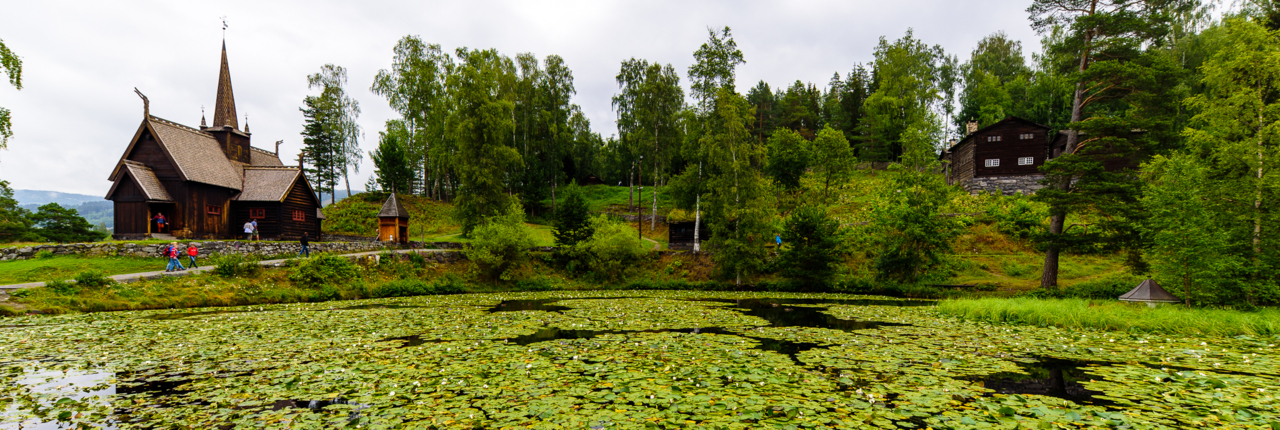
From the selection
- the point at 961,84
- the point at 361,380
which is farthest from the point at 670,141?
the point at 961,84

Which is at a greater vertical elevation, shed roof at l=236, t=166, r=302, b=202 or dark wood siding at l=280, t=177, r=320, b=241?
shed roof at l=236, t=166, r=302, b=202

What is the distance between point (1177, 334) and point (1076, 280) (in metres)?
20.1

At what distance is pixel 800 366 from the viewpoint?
9188 mm

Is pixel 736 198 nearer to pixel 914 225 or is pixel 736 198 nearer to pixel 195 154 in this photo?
pixel 914 225

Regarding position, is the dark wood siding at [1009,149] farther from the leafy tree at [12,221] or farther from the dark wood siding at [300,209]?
the leafy tree at [12,221]

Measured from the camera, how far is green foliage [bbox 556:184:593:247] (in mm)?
37219

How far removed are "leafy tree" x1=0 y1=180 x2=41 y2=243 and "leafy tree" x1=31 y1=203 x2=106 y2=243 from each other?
0.73 meters

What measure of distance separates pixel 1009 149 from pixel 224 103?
67.3 meters

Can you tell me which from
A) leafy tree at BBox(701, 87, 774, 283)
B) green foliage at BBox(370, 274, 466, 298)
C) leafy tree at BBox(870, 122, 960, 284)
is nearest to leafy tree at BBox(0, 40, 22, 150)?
green foliage at BBox(370, 274, 466, 298)

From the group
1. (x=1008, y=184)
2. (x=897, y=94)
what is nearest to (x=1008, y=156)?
(x=1008, y=184)

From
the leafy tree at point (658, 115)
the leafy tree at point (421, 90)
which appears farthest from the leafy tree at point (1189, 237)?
the leafy tree at point (421, 90)

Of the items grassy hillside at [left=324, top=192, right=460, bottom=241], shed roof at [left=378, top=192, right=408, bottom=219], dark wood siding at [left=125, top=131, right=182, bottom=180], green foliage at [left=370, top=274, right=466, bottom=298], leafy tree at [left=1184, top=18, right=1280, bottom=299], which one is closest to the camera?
leafy tree at [left=1184, top=18, right=1280, bottom=299]

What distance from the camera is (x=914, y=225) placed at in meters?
28.9

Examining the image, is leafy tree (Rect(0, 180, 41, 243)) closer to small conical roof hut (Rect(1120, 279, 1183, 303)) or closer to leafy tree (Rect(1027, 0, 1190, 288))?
small conical roof hut (Rect(1120, 279, 1183, 303))
